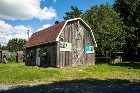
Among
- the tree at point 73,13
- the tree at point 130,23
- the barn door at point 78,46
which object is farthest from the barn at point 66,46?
the tree at point 73,13

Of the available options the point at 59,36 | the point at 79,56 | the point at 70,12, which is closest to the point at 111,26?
the point at 79,56

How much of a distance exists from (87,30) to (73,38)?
9.94 feet

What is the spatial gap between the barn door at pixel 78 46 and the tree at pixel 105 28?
8616 millimetres

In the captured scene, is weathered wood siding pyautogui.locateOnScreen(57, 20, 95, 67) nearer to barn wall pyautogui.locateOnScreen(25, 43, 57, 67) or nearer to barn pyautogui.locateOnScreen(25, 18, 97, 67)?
barn pyautogui.locateOnScreen(25, 18, 97, 67)

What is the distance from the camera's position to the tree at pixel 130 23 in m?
38.6

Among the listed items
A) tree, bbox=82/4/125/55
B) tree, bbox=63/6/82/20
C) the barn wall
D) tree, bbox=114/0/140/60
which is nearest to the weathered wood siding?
the barn wall

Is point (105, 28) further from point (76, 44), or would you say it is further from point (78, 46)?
point (76, 44)

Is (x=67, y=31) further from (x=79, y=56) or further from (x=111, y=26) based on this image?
(x=111, y=26)

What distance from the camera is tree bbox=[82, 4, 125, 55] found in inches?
1535

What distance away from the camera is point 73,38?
29969mm

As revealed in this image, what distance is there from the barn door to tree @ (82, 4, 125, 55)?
28.3 ft

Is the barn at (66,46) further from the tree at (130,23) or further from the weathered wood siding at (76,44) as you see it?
the tree at (130,23)

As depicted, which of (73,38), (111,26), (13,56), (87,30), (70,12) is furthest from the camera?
(70,12)

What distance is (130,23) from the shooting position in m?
41.4
